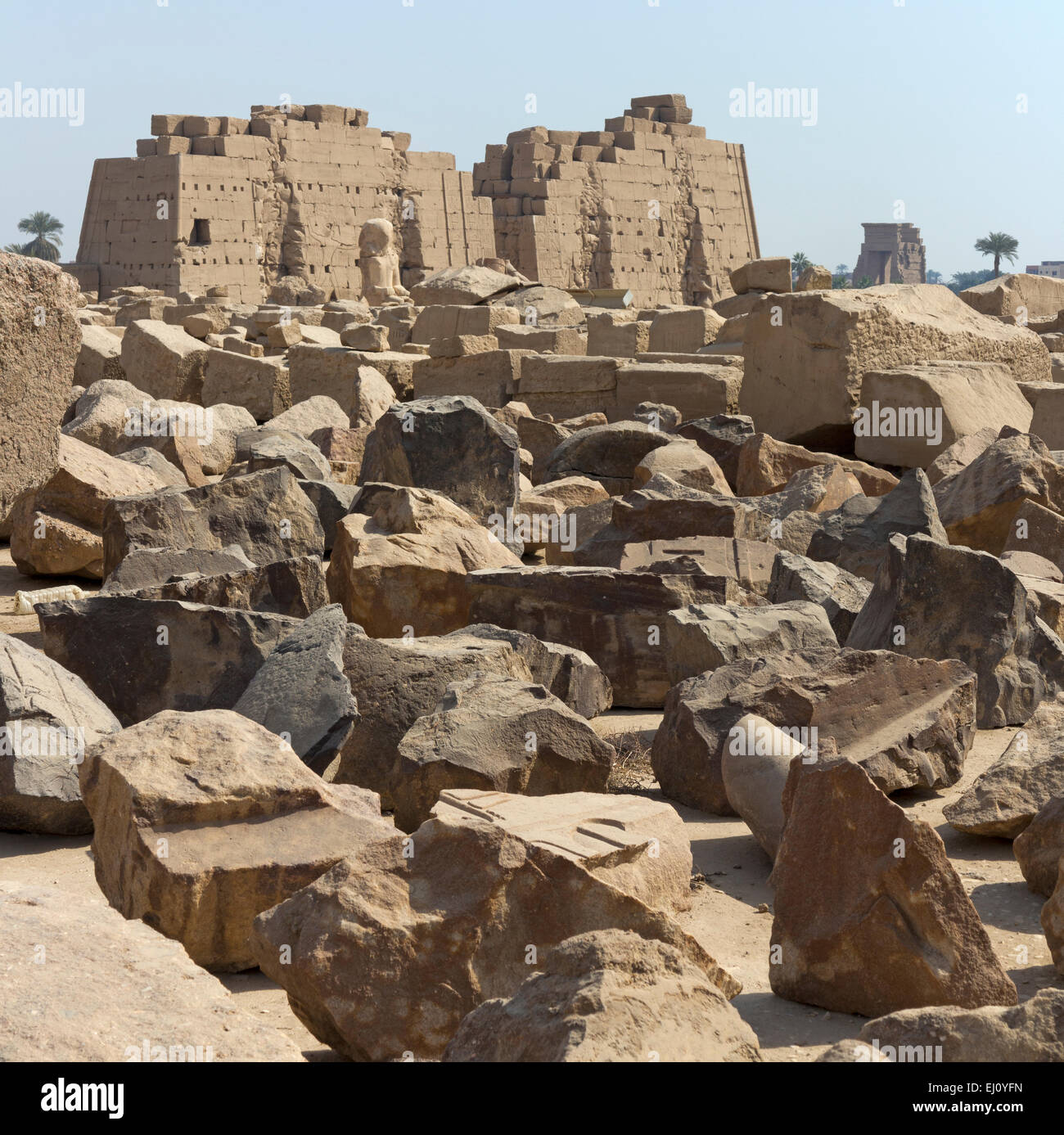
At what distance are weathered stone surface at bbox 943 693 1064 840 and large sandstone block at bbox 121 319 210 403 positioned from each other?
8.88m

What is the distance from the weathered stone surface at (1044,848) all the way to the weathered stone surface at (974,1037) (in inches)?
44.6

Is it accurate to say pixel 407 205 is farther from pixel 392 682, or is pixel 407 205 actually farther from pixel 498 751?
pixel 498 751

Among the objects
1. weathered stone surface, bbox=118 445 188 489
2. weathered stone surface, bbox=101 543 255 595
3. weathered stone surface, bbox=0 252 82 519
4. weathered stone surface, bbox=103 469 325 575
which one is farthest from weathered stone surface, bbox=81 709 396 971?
weathered stone surface, bbox=118 445 188 489

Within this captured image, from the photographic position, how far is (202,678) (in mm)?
4402

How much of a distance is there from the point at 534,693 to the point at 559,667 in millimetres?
641

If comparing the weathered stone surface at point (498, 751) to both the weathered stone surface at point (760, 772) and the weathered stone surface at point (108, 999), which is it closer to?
the weathered stone surface at point (760, 772)

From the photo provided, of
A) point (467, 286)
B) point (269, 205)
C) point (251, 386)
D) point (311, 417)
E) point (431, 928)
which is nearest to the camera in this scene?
point (431, 928)

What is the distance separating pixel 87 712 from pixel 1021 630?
3129 mm

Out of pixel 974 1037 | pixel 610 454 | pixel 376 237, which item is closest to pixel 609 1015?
pixel 974 1037

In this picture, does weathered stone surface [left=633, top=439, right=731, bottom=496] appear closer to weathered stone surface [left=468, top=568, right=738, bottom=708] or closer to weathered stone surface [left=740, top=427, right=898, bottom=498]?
weathered stone surface [left=740, top=427, right=898, bottom=498]

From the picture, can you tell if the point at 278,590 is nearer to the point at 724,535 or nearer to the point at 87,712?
the point at 87,712

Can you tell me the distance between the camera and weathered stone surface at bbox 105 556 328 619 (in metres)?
5.09

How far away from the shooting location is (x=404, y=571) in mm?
5461
